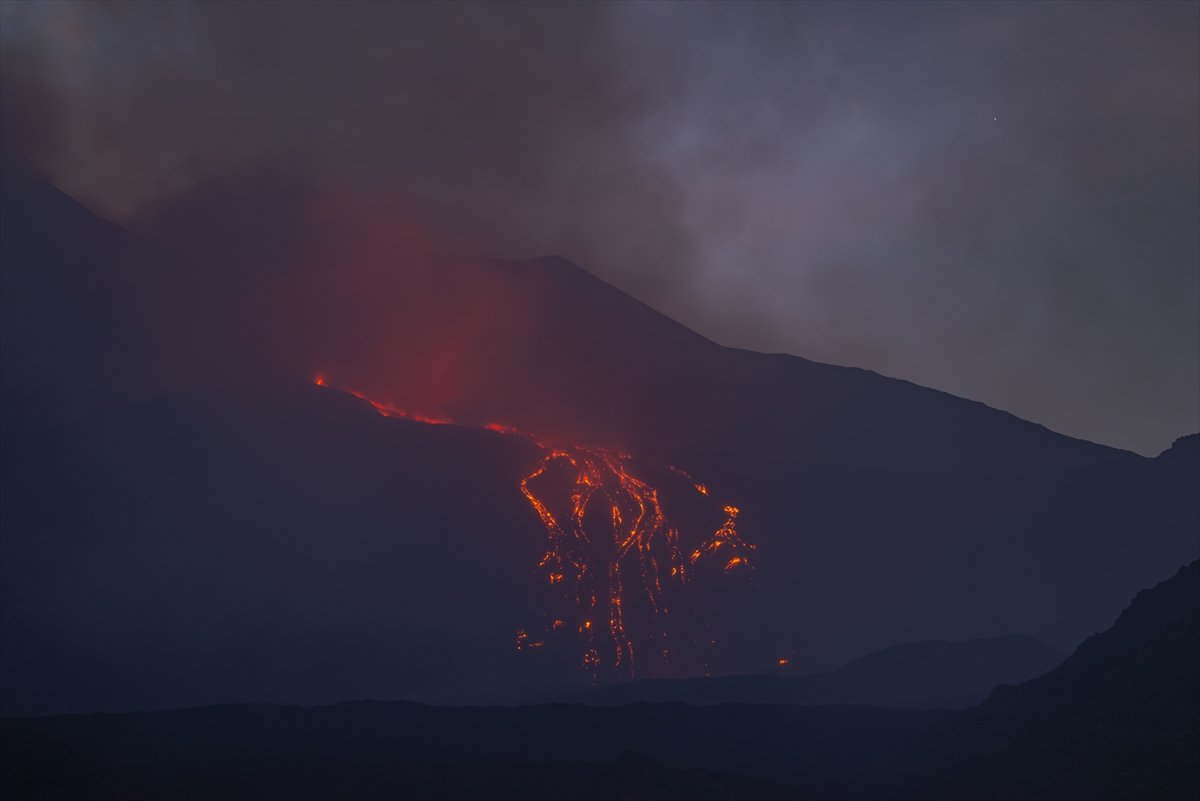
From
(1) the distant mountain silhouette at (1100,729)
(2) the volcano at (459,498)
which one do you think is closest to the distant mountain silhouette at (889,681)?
(2) the volcano at (459,498)

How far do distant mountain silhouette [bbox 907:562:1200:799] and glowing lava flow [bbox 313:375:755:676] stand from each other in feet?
139

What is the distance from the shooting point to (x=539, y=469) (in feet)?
292

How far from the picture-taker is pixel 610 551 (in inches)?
3354

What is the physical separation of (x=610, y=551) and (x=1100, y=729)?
180ft

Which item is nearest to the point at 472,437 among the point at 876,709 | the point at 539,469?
the point at 539,469

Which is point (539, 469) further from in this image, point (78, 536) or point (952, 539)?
point (952, 539)

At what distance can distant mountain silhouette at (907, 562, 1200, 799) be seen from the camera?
2988 cm

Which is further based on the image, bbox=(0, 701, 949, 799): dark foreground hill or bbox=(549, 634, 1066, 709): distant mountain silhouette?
bbox=(549, 634, 1066, 709): distant mountain silhouette

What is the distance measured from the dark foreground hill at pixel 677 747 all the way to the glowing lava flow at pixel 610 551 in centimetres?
3494

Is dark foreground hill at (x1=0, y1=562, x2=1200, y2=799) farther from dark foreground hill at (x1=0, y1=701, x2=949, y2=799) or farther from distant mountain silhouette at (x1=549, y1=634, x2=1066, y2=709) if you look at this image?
distant mountain silhouette at (x1=549, y1=634, x2=1066, y2=709)

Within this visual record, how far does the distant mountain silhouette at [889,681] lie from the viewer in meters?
59.3

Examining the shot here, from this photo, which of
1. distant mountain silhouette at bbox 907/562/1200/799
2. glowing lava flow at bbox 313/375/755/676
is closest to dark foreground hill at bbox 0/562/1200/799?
distant mountain silhouette at bbox 907/562/1200/799

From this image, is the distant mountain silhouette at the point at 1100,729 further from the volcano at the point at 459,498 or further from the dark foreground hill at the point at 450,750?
the volcano at the point at 459,498

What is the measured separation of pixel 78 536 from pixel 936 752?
6100cm
